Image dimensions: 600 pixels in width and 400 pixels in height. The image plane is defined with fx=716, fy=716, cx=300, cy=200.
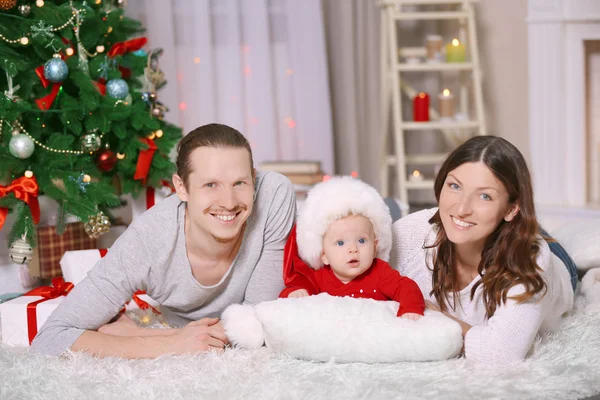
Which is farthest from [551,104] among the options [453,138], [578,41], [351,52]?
[351,52]

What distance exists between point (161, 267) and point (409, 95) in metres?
2.87

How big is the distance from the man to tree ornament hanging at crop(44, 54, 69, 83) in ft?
2.86

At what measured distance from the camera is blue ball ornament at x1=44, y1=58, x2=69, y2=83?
8.79 feet

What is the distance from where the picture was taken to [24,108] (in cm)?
264

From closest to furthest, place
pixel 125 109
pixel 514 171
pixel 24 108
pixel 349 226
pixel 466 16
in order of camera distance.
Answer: pixel 514 171 < pixel 349 226 < pixel 24 108 < pixel 125 109 < pixel 466 16

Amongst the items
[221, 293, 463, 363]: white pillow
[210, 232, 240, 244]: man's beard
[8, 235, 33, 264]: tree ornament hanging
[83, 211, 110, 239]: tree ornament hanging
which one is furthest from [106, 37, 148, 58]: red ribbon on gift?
[221, 293, 463, 363]: white pillow

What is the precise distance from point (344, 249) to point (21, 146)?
134 cm

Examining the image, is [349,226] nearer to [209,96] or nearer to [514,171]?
[514,171]

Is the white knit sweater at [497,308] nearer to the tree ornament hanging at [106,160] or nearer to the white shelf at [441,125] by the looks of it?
the tree ornament hanging at [106,160]

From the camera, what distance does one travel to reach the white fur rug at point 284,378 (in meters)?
1.68

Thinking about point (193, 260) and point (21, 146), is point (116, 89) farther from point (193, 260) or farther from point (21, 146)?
point (193, 260)

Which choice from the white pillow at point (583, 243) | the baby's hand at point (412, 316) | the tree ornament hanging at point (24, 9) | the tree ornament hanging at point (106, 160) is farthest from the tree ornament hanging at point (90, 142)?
the white pillow at point (583, 243)

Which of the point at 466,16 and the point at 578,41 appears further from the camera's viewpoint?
the point at 466,16

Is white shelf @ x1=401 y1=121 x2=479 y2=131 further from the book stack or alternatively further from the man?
the man
